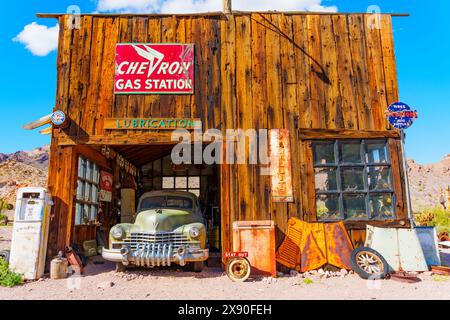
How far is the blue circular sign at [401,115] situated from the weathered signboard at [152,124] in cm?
446

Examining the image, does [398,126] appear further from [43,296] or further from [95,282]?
[43,296]

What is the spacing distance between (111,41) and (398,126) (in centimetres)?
714

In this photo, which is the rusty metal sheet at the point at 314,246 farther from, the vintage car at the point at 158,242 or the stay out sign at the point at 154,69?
the stay out sign at the point at 154,69

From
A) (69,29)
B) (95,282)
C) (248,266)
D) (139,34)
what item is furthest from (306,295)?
(69,29)

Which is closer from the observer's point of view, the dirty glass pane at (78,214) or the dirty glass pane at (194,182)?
the dirty glass pane at (78,214)

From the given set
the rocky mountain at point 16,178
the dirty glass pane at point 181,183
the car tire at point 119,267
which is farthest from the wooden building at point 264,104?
the rocky mountain at point 16,178

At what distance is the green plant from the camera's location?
574cm

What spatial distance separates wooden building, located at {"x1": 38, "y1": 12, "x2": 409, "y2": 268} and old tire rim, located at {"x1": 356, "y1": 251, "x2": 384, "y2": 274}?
2.10ft

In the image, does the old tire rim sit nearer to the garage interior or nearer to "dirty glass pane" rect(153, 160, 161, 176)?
the garage interior

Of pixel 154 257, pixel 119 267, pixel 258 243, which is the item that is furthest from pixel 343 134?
pixel 119 267

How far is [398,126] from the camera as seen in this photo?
732 centimetres

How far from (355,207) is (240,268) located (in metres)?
3.06

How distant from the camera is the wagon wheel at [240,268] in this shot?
6.25 m

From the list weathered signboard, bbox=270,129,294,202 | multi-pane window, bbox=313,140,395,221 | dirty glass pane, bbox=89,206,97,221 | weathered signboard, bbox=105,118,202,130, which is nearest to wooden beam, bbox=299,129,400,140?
multi-pane window, bbox=313,140,395,221
